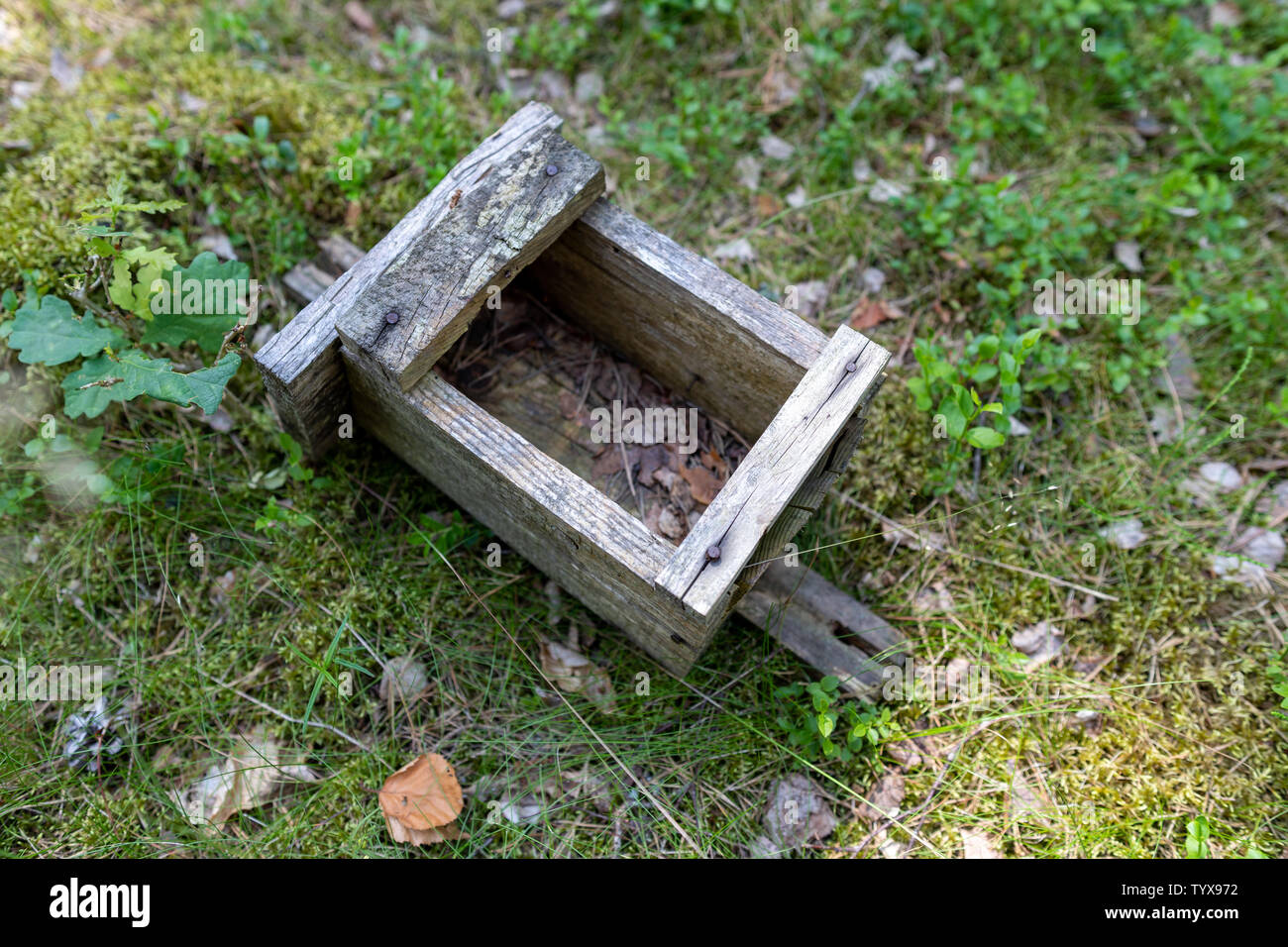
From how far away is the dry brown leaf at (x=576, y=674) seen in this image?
9.70 ft

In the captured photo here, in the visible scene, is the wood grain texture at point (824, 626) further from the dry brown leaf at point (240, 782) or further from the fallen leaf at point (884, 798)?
the dry brown leaf at point (240, 782)

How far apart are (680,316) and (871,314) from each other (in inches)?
43.7

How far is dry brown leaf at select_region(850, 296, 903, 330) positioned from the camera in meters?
3.55

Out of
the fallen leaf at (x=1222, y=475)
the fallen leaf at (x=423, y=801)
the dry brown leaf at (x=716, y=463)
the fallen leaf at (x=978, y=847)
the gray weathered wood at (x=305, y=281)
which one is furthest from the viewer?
the fallen leaf at (x=1222, y=475)

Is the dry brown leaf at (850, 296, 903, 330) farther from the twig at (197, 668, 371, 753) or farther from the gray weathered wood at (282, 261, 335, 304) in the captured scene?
the twig at (197, 668, 371, 753)

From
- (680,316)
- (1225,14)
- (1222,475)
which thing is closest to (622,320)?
(680,316)

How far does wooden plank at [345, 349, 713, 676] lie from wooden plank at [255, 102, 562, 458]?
A: 0.33 feet

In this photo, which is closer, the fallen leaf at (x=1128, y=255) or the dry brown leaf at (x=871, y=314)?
the dry brown leaf at (x=871, y=314)

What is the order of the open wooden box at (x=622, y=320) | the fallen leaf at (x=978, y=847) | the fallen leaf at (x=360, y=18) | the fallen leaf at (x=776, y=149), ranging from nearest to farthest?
1. the open wooden box at (x=622, y=320)
2. the fallen leaf at (x=978, y=847)
3. the fallen leaf at (x=776, y=149)
4. the fallen leaf at (x=360, y=18)

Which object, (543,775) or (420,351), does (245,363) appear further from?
(543,775)

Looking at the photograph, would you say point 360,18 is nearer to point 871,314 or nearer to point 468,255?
point 468,255

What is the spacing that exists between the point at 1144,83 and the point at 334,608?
4.10 meters

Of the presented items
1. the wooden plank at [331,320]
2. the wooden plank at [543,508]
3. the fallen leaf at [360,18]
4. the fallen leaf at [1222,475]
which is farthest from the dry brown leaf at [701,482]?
the fallen leaf at [360,18]
